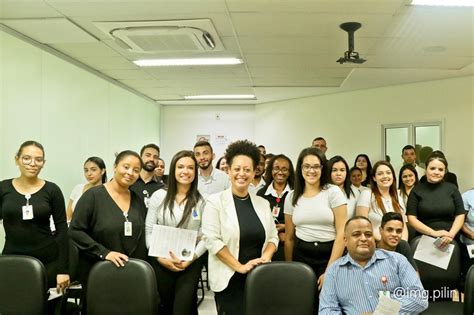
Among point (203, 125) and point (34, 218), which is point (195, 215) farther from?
point (203, 125)

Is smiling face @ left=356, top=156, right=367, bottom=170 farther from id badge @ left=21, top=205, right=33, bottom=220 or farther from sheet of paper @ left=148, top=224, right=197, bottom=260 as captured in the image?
id badge @ left=21, top=205, right=33, bottom=220

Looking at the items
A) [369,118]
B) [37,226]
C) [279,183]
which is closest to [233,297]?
[279,183]

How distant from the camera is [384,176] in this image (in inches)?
126

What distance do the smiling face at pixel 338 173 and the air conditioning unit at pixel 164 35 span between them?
1693 millimetres

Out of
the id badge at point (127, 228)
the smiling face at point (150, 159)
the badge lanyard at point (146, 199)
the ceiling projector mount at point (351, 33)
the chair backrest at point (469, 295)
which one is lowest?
the chair backrest at point (469, 295)

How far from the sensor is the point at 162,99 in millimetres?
7934

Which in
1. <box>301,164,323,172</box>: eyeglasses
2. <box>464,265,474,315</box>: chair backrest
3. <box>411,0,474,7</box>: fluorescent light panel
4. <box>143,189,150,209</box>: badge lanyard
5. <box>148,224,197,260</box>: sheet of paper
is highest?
<box>411,0,474,7</box>: fluorescent light panel

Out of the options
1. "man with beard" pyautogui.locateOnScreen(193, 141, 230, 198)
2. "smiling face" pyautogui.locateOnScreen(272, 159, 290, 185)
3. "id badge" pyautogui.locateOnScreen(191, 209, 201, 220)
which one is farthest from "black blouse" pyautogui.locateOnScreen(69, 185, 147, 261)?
"smiling face" pyautogui.locateOnScreen(272, 159, 290, 185)

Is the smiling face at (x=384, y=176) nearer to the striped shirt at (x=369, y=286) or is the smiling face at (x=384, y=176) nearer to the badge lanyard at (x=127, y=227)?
the striped shirt at (x=369, y=286)

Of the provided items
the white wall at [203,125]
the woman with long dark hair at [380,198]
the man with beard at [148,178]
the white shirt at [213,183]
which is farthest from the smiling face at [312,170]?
the white wall at [203,125]

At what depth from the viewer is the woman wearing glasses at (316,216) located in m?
2.53

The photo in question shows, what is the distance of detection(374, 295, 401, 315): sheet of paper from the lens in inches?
76.7

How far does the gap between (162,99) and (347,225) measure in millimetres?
6208

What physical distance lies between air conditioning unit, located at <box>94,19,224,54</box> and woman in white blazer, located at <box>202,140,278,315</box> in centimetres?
181
